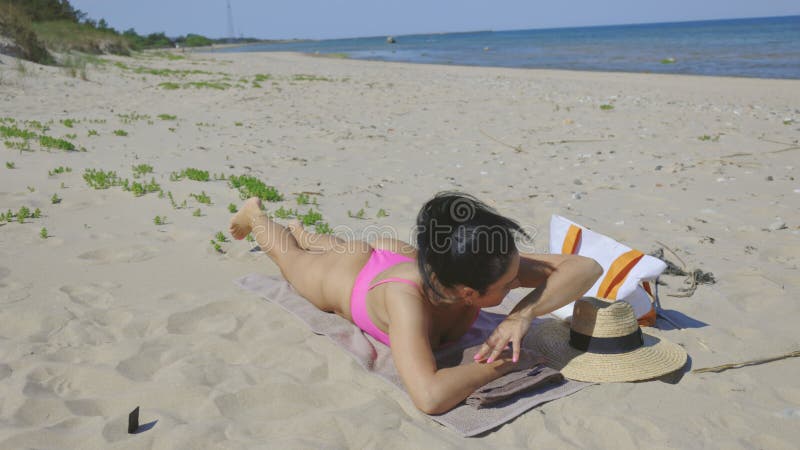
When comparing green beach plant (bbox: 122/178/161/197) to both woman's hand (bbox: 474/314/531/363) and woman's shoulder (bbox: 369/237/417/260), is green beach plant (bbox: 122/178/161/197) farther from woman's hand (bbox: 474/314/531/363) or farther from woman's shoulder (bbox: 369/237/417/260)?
woman's hand (bbox: 474/314/531/363)

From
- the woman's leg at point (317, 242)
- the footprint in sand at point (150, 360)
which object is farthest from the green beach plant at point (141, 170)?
the footprint in sand at point (150, 360)

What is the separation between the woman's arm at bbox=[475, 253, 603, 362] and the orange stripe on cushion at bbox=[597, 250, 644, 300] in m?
0.52

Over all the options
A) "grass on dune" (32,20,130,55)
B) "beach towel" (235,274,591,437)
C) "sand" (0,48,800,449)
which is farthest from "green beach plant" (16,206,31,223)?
"grass on dune" (32,20,130,55)

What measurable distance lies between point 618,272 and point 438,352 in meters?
1.30

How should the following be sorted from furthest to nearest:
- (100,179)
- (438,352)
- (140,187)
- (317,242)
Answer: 1. (100,179)
2. (140,187)
3. (317,242)
4. (438,352)

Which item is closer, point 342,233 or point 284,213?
point 342,233

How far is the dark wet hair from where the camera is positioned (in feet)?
8.83

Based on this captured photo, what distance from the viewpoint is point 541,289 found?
3.20m

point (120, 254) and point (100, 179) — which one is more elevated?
point (100, 179)

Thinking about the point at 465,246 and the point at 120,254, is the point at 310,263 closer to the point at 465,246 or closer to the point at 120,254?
the point at 465,246

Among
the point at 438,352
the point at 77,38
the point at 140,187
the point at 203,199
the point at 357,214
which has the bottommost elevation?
the point at 438,352

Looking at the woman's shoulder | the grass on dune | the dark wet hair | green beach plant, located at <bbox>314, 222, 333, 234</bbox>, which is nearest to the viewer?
the dark wet hair

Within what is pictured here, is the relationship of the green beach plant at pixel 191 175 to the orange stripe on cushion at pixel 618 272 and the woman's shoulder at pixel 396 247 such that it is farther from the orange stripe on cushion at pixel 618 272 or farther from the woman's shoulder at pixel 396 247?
the orange stripe on cushion at pixel 618 272

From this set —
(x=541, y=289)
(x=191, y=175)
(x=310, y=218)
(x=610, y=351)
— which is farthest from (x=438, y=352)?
(x=191, y=175)
